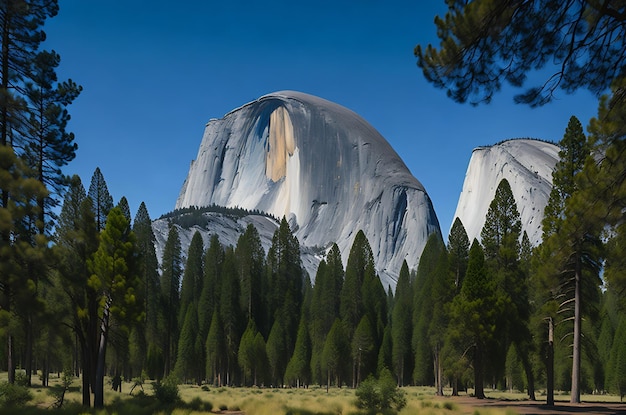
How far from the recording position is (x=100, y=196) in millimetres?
36438

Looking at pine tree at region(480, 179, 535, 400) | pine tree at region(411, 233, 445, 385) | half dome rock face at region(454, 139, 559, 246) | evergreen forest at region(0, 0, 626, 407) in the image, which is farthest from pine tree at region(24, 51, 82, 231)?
half dome rock face at region(454, 139, 559, 246)

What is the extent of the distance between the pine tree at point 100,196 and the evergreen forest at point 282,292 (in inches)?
5.0

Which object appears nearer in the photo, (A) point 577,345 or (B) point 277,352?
(A) point 577,345

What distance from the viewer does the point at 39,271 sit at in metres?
15.2

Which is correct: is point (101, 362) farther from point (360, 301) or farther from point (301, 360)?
point (360, 301)

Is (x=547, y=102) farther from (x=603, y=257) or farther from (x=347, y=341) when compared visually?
(x=347, y=341)

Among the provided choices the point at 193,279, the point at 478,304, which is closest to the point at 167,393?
the point at 478,304

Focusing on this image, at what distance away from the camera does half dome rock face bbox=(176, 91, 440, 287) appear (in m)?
148

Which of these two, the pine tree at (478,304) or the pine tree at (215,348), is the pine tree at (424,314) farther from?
the pine tree at (215,348)

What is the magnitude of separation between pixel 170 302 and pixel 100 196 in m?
29.3

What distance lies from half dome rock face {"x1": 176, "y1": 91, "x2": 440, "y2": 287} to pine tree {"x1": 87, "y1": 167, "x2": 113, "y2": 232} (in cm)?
9797

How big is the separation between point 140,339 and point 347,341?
2008 cm

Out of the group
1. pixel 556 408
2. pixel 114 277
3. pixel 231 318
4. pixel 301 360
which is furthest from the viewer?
pixel 231 318

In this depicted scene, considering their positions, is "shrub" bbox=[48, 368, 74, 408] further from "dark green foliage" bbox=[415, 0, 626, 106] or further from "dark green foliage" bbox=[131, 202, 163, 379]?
"dark green foliage" bbox=[131, 202, 163, 379]
